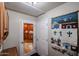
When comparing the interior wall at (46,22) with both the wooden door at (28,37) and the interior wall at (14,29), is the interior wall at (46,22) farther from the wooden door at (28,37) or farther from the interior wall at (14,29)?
the interior wall at (14,29)

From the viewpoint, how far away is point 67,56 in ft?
3.33

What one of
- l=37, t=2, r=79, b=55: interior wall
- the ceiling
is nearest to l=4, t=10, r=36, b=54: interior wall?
the ceiling

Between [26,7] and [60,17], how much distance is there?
1.41 ft

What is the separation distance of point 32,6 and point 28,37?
1.31ft

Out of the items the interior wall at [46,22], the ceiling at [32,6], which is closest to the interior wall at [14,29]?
the ceiling at [32,6]

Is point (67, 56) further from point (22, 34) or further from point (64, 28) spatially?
point (22, 34)

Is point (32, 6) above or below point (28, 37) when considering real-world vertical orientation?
above

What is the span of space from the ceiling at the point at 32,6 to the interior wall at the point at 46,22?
0.05 m

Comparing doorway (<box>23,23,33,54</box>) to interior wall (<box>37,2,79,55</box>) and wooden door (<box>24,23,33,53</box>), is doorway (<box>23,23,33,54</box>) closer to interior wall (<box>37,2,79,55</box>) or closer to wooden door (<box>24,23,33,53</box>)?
wooden door (<box>24,23,33,53</box>)

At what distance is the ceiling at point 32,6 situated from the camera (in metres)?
1.00

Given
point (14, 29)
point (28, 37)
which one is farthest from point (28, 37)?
point (14, 29)

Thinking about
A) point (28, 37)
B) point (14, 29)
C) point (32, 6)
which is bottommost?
point (28, 37)

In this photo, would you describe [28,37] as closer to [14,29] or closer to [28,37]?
[28,37]

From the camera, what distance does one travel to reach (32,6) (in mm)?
1016
